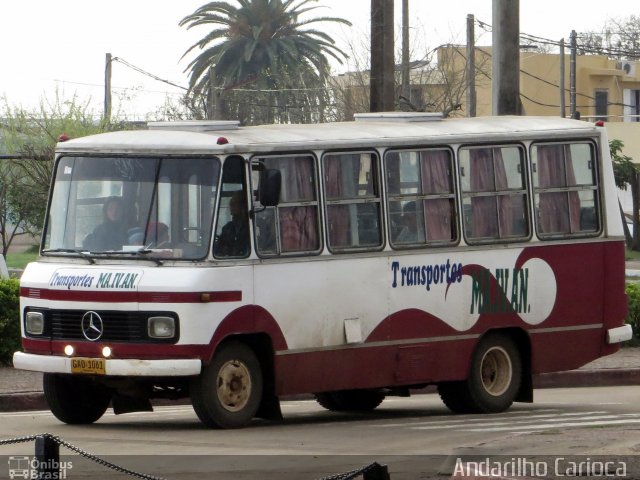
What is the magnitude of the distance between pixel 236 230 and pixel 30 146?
33.8 metres

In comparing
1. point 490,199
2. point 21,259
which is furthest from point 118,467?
point 21,259

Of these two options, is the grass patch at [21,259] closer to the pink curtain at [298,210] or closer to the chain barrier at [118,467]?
the pink curtain at [298,210]

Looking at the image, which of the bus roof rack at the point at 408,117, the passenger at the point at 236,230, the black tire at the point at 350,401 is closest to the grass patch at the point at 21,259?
the black tire at the point at 350,401

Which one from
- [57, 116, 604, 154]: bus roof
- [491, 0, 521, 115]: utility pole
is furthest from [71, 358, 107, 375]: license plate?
[491, 0, 521, 115]: utility pole

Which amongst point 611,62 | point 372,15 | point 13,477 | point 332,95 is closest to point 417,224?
point 13,477

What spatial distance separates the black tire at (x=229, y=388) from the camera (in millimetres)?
13055

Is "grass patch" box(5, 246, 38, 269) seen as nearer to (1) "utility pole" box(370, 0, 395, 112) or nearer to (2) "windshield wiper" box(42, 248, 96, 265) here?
(1) "utility pole" box(370, 0, 395, 112)

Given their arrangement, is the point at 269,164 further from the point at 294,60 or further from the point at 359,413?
the point at 294,60

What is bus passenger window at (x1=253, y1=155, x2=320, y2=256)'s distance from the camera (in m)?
13.6

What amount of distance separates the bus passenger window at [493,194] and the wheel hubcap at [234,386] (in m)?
2.94

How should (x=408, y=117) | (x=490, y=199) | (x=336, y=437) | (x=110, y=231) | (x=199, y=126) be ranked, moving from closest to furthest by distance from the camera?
(x=336, y=437) < (x=110, y=231) < (x=199, y=126) < (x=490, y=199) < (x=408, y=117)

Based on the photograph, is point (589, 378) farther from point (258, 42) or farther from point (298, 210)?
point (258, 42)

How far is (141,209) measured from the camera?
1336 centimetres

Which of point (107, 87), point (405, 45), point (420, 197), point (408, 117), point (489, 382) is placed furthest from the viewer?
point (107, 87)
